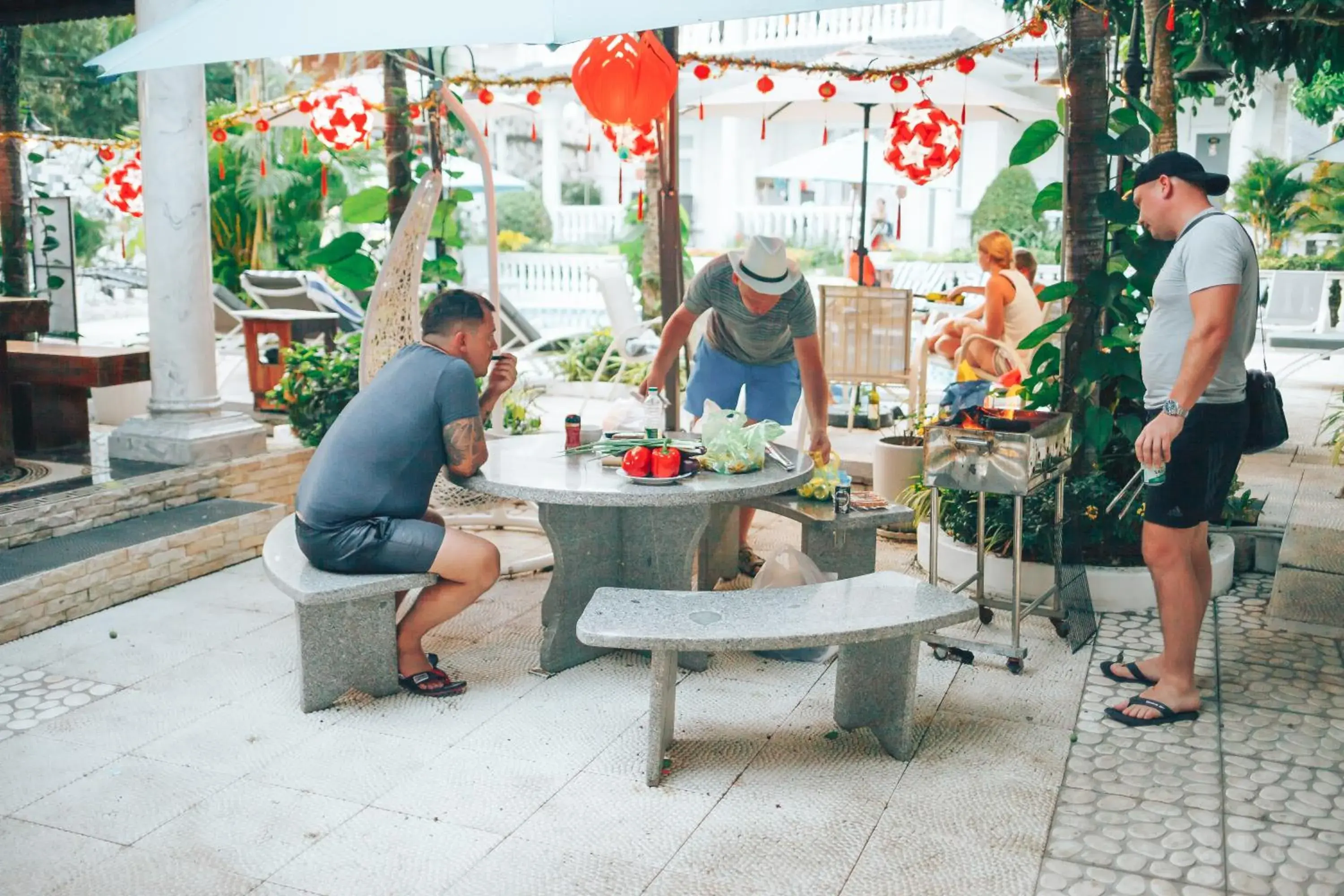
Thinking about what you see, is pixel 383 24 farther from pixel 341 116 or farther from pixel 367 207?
pixel 341 116

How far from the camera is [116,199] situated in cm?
1028

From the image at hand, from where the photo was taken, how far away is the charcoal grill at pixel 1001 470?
3951 mm

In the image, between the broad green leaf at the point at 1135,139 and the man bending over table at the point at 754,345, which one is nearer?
the man bending over table at the point at 754,345

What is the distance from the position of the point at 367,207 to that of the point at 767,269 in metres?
3.13

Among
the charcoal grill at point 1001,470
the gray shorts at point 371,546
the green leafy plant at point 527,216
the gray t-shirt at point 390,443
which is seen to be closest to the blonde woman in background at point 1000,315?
the charcoal grill at point 1001,470

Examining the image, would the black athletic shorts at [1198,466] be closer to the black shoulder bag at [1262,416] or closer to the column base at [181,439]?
the black shoulder bag at [1262,416]

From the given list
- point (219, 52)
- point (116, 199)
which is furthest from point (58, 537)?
point (116, 199)

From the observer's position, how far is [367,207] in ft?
22.2

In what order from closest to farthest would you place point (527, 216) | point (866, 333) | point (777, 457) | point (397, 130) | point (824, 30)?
point (777, 457), point (397, 130), point (866, 333), point (824, 30), point (527, 216)

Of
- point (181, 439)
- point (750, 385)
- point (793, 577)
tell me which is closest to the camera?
point (793, 577)

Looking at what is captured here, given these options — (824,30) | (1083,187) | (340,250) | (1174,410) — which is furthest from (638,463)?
(824,30)

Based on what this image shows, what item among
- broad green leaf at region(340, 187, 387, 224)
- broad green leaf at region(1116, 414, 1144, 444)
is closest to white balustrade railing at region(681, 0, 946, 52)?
broad green leaf at region(340, 187, 387, 224)

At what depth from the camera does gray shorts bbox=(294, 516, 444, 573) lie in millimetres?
3682

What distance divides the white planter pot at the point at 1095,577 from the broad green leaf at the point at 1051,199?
1457 mm
